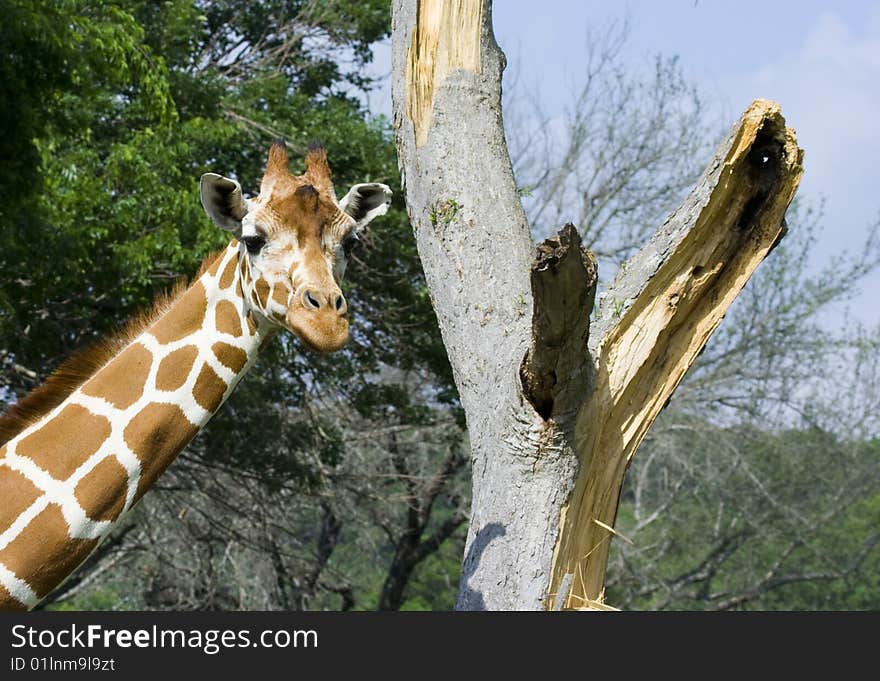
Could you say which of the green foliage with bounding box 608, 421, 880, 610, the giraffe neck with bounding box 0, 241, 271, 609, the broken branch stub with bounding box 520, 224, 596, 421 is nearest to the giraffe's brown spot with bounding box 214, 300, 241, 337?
the giraffe neck with bounding box 0, 241, 271, 609

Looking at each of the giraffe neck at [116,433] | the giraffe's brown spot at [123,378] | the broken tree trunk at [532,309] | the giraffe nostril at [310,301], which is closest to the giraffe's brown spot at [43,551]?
the giraffe neck at [116,433]

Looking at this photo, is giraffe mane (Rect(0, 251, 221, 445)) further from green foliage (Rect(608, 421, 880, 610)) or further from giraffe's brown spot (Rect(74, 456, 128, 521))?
green foliage (Rect(608, 421, 880, 610))

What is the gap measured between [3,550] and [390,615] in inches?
51.0

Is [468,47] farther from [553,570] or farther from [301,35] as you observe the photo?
[301,35]

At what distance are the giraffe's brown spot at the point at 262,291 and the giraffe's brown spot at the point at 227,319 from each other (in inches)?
8.1

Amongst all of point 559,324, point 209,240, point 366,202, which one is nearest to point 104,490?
point 366,202

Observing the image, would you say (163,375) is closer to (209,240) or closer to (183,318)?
(183,318)

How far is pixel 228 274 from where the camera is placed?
4180 millimetres

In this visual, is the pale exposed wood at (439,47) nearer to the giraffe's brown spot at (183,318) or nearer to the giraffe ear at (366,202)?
the giraffe ear at (366,202)

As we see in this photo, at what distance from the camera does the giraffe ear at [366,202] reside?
4.32m

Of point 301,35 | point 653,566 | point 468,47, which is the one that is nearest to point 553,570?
point 468,47

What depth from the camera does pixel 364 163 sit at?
11602 millimetres

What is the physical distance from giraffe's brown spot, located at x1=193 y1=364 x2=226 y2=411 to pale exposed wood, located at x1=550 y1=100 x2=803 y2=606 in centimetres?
129

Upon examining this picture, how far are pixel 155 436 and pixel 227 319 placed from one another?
50cm
